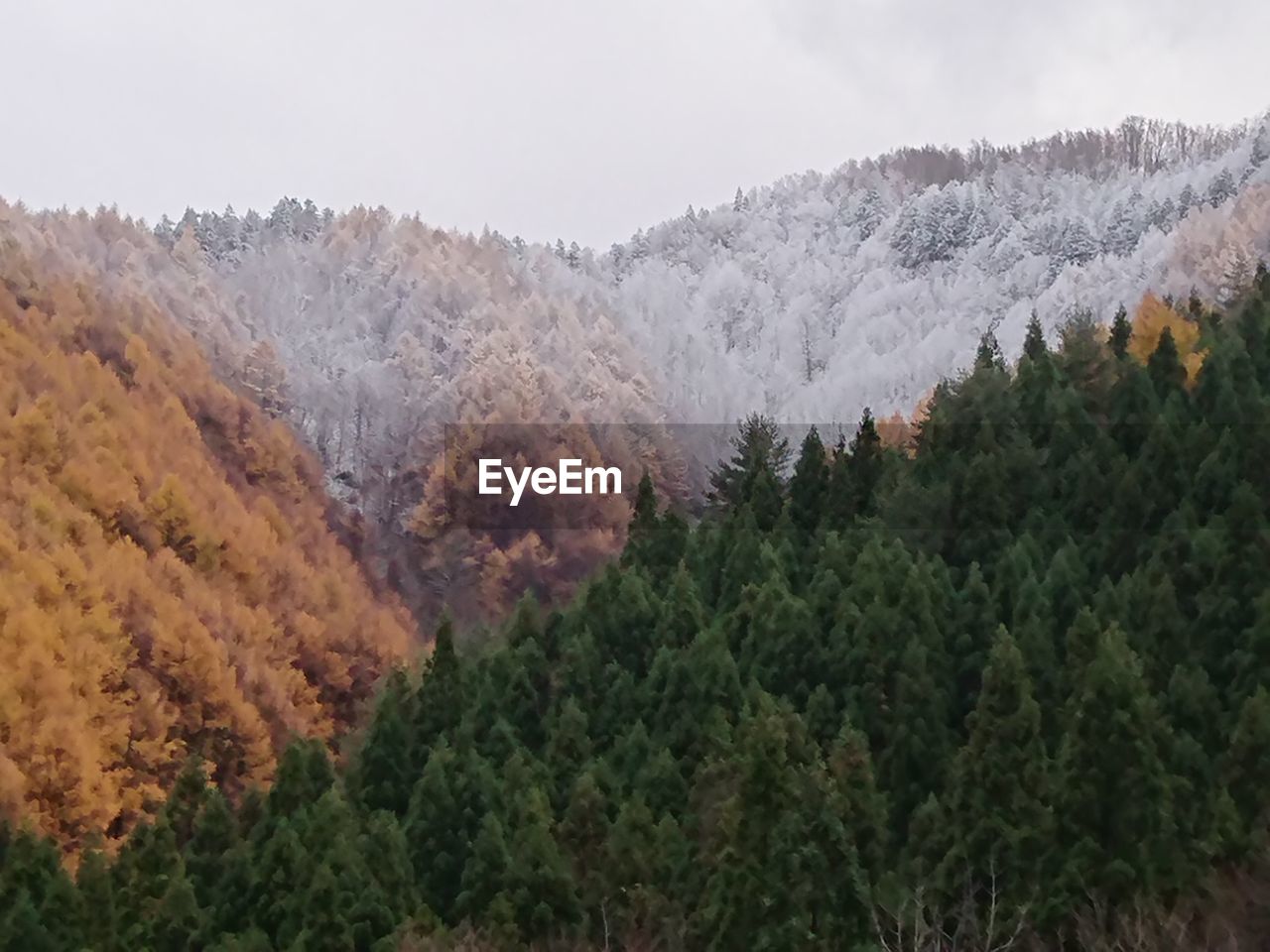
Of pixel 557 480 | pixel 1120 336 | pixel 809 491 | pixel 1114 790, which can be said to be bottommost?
pixel 1114 790

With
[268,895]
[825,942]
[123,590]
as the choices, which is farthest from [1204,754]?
[123,590]

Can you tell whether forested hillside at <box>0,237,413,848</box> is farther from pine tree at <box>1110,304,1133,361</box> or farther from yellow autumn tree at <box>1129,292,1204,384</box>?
yellow autumn tree at <box>1129,292,1204,384</box>

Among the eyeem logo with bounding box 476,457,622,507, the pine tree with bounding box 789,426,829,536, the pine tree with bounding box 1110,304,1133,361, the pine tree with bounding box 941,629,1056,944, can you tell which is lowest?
the pine tree with bounding box 941,629,1056,944

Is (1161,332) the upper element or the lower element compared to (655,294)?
lower

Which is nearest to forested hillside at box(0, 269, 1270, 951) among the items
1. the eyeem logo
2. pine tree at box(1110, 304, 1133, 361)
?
pine tree at box(1110, 304, 1133, 361)

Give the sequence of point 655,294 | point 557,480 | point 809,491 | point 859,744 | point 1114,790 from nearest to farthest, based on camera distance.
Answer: point 1114,790 → point 859,744 → point 809,491 → point 557,480 → point 655,294

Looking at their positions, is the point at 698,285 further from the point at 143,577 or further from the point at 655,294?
the point at 143,577

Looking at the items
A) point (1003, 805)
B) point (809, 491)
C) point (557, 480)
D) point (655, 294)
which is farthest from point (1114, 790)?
point (655, 294)

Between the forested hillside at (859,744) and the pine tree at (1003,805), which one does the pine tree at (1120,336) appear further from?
the pine tree at (1003,805)
